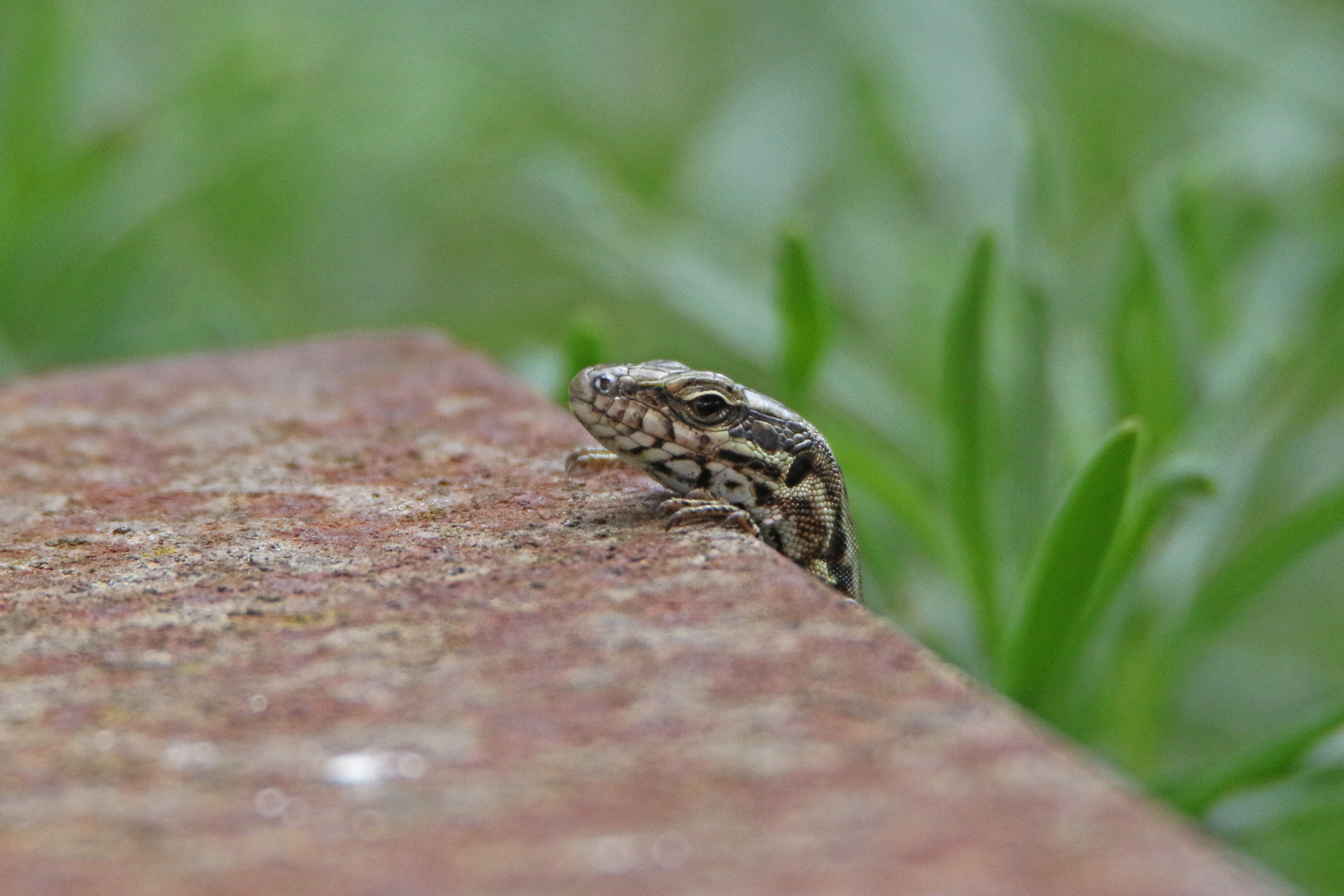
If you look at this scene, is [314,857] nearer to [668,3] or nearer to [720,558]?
[720,558]

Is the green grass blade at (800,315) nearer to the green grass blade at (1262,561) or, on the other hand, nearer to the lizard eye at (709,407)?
the lizard eye at (709,407)

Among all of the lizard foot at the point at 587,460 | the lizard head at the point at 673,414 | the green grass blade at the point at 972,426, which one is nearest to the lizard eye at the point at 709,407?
the lizard head at the point at 673,414

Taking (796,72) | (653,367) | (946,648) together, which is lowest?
(946,648)

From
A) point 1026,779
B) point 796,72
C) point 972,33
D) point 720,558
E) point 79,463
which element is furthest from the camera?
point 796,72

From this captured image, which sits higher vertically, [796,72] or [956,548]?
[796,72]

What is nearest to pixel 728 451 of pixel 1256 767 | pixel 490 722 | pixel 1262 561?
pixel 1256 767

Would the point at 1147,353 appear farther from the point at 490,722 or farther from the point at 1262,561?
the point at 490,722

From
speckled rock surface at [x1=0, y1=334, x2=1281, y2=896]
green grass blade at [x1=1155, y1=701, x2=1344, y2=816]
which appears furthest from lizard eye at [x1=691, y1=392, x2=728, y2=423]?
green grass blade at [x1=1155, y1=701, x2=1344, y2=816]

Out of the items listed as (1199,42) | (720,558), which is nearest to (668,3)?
(1199,42)
